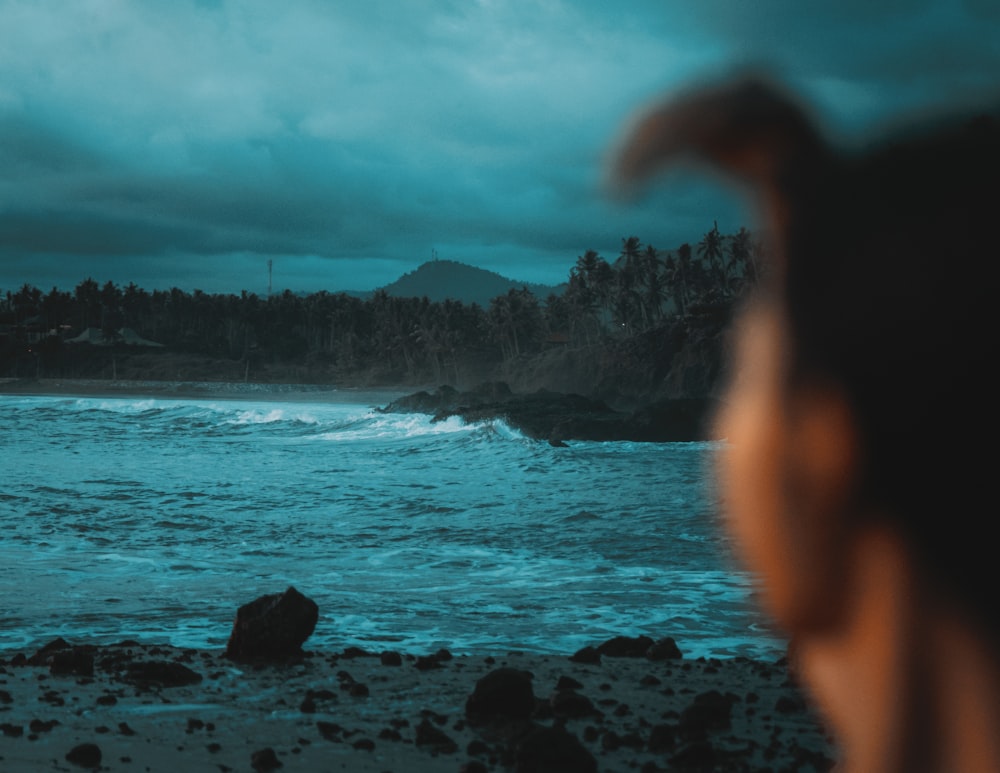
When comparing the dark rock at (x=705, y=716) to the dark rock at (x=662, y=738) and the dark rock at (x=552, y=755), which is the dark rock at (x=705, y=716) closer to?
the dark rock at (x=662, y=738)

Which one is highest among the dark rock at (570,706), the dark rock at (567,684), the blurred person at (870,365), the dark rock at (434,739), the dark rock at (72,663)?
the blurred person at (870,365)

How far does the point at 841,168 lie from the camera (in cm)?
Answer: 202

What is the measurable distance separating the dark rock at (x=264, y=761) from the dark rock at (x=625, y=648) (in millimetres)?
2725

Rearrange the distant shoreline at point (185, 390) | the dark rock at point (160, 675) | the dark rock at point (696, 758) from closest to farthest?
1. the dark rock at point (696, 758)
2. the dark rock at point (160, 675)
3. the distant shoreline at point (185, 390)

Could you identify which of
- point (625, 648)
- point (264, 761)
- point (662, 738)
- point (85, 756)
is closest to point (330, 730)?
point (264, 761)

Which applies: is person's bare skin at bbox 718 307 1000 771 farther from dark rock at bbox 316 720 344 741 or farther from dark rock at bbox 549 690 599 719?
dark rock at bbox 316 720 344 741

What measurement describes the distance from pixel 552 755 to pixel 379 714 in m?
1.37

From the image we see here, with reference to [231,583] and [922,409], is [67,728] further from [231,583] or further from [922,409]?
[231,583]

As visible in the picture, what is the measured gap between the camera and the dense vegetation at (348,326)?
3654 inches

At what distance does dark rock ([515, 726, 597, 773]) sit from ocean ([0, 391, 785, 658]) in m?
1.90

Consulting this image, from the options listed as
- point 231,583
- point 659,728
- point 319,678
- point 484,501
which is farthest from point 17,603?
point 484,501

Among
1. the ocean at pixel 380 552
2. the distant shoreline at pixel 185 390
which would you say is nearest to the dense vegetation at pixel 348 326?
the distant shoreline at pixel 185 390

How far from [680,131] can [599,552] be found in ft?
34.0

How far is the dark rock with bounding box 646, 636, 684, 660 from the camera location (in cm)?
614
